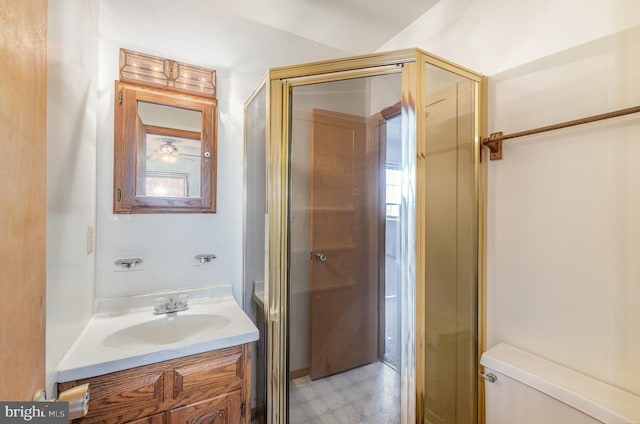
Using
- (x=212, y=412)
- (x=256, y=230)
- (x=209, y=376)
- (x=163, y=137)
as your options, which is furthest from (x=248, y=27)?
(x=212, y=412)

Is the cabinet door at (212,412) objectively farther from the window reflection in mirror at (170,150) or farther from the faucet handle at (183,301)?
the window reflection in mirror at (170,150)

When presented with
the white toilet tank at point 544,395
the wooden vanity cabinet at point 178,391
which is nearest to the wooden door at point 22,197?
the wooden vanity cabinet at point 178,391

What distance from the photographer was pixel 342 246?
5.38 ft

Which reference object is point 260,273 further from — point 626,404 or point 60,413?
point 626,404

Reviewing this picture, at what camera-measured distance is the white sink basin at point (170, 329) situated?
1.29 meters

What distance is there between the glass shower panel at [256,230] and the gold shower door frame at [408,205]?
0.34ft

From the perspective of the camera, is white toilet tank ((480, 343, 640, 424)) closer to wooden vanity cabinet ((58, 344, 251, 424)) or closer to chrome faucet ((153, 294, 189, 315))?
wooden vanity cabinet ((58, 344, 251, 424))

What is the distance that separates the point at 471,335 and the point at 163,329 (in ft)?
5.20

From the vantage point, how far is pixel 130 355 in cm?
101

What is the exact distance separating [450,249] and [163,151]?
1627 mm

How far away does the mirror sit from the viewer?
1.43 metres

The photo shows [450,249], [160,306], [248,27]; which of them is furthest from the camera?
[248,27]

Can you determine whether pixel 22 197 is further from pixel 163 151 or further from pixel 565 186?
pixel 565 186
